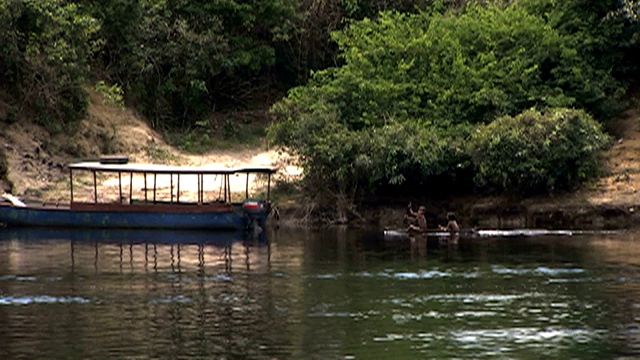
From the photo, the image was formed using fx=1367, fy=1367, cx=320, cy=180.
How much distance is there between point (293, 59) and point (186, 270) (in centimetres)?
2883

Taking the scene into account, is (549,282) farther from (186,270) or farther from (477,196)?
(477,196)

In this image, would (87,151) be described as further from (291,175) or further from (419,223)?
(419,223)

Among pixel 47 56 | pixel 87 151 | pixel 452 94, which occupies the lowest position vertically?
pixel 87 151

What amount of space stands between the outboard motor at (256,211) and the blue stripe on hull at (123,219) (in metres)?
0.41

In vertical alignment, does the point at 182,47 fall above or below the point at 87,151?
above

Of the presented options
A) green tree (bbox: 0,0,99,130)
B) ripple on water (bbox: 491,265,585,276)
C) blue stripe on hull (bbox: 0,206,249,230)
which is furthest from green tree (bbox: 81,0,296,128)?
ripple on water (bbox: 491,265,585,276)

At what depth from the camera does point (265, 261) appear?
38.4m

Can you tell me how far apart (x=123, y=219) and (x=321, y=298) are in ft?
59.8

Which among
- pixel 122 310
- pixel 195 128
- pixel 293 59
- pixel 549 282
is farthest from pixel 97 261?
pixel 293 59

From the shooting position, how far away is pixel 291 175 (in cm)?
5281

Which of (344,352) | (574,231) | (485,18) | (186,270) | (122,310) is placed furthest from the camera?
(485,18)

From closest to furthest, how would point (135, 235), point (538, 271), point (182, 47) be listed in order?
point (538, 271) → point (135, 235) → point (182, 47)

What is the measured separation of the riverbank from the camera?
48.2 m

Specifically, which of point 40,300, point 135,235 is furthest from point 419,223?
point 40,300
